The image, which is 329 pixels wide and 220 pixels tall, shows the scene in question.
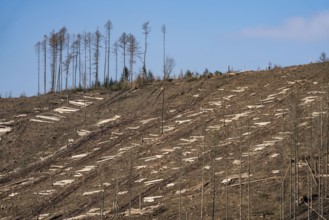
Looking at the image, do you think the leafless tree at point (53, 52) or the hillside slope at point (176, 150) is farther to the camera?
the leafless tree at point (53, 52)

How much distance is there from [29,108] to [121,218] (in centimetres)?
1734

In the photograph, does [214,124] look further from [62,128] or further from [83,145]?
[62,128]

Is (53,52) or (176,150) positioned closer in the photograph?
(176,150)

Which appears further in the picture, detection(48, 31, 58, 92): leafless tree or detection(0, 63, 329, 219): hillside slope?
detection(48, 31, 58, 92): leafless tree

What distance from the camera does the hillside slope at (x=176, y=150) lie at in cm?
1862

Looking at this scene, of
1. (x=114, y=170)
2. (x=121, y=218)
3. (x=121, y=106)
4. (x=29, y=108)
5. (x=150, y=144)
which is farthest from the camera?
(x=29, y=108)

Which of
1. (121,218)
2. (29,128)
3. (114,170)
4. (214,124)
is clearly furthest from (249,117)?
(29,128)

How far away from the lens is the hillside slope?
18.6 metres

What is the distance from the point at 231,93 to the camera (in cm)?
2994

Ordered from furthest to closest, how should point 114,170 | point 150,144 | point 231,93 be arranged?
point 231,93 < point 150,144 < point 114,170

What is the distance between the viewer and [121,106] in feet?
107

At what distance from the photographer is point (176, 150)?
23.3 metres

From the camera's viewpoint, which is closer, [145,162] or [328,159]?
[328,159]

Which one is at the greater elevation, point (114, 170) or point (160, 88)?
point (160, 88)
